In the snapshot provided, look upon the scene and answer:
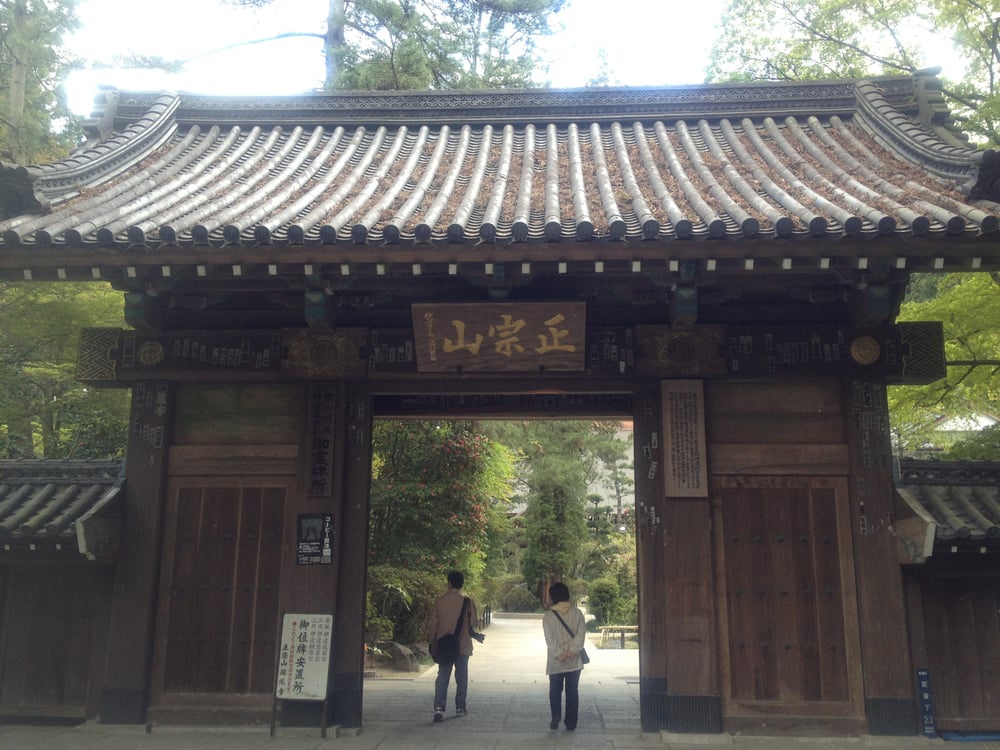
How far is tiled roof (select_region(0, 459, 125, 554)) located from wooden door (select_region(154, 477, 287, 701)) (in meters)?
0.73

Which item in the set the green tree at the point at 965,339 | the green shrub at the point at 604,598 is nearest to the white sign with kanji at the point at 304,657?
A: the green tree at the point at 965,339

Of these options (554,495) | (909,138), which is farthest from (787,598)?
(554,495)

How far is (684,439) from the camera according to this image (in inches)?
295

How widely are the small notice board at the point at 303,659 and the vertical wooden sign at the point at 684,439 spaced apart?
3.62m

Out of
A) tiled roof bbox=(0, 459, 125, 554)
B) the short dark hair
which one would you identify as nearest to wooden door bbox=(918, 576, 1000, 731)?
the short dark hair

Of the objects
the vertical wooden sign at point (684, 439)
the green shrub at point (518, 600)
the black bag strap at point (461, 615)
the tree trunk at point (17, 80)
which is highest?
the tree trunk at point (17, 80)

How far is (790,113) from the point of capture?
10172 millimetres

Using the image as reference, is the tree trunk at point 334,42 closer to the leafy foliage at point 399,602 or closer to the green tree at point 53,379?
the green tree at point 53,379

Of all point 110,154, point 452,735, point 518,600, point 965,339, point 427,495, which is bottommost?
point 518,600

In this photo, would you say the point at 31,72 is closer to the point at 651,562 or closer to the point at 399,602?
the point at 399,602

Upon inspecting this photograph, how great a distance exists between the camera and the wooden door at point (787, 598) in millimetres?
7055

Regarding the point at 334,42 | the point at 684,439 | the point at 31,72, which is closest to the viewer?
the point at 684,439

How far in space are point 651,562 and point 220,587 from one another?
4.36 m

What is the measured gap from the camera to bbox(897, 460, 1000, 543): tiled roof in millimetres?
6547
